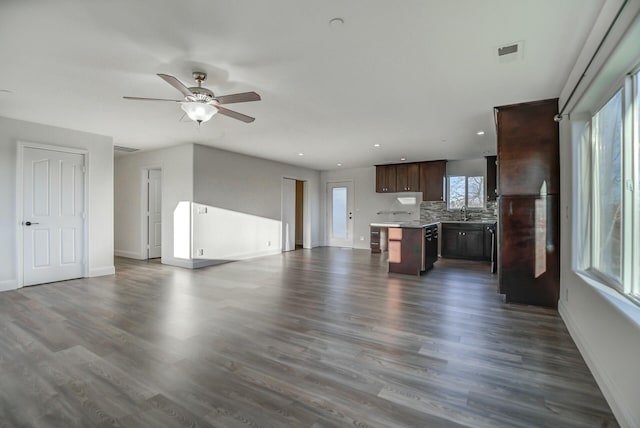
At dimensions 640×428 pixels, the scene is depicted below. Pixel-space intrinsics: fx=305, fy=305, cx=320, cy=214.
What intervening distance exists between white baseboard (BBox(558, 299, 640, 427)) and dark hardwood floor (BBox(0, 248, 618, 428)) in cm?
5

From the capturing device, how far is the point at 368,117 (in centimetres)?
423

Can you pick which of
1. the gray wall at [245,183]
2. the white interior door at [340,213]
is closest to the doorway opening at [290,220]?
the gray wall at [245,183]

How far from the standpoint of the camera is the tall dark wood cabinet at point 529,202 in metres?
3.50

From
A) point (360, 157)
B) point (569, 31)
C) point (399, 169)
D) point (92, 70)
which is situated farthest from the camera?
point (399, 169)

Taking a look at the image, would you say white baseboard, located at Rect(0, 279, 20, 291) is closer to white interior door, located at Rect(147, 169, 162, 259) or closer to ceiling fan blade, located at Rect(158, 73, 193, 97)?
white interior door, located at Rect(147, 169, 162, 259)

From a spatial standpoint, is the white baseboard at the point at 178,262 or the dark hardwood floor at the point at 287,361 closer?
the dark hardwood floor at the point at 287,361

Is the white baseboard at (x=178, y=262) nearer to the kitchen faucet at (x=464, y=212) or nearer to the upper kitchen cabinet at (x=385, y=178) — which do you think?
the upper kitchen cabinet at (x=385, y=178)

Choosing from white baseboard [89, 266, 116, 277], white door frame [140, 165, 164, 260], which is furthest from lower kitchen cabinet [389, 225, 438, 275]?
white door frame [140, 165, 164, 260]

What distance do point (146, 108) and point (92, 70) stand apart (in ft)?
3.50

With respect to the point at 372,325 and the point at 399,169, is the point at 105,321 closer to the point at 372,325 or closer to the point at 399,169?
the point at 372,325

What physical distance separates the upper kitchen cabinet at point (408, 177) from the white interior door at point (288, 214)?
2.98 metres

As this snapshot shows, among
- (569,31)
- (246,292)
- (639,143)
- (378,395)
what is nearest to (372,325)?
(378,395)

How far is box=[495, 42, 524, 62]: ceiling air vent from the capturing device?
94.0 inches

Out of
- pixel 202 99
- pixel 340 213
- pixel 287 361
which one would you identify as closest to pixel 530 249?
pixel 287 361
